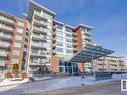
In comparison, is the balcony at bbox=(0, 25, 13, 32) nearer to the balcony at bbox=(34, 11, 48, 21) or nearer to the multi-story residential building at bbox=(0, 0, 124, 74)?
the multi-story residential building at bbox=(0, 0, 124, 74)

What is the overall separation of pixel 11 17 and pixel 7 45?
11265 mm

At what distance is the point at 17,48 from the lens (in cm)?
5297

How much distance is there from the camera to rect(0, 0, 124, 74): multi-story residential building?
5147 cm

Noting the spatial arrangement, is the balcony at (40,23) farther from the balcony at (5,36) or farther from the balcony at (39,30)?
the balcony at (5,36)

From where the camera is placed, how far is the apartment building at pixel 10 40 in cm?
4909

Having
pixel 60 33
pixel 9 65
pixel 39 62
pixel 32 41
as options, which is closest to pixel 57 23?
pixel 60 33

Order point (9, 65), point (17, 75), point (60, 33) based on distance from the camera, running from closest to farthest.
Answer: point (17, 75) → point (9, 65) → point (60, 33)

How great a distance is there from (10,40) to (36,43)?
9.28 metres

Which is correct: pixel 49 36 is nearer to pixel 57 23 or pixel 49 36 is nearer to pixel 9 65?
pixel 57 23

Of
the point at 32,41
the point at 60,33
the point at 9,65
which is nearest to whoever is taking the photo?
→ the point at 9,65

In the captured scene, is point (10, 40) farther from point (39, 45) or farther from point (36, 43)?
point (39, 45)

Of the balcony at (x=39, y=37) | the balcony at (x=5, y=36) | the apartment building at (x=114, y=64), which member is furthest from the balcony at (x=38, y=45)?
the apartment building at (x=114, y=64)

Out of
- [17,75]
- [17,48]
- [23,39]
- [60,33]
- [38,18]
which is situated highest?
[38,18]

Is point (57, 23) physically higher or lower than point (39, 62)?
higher
